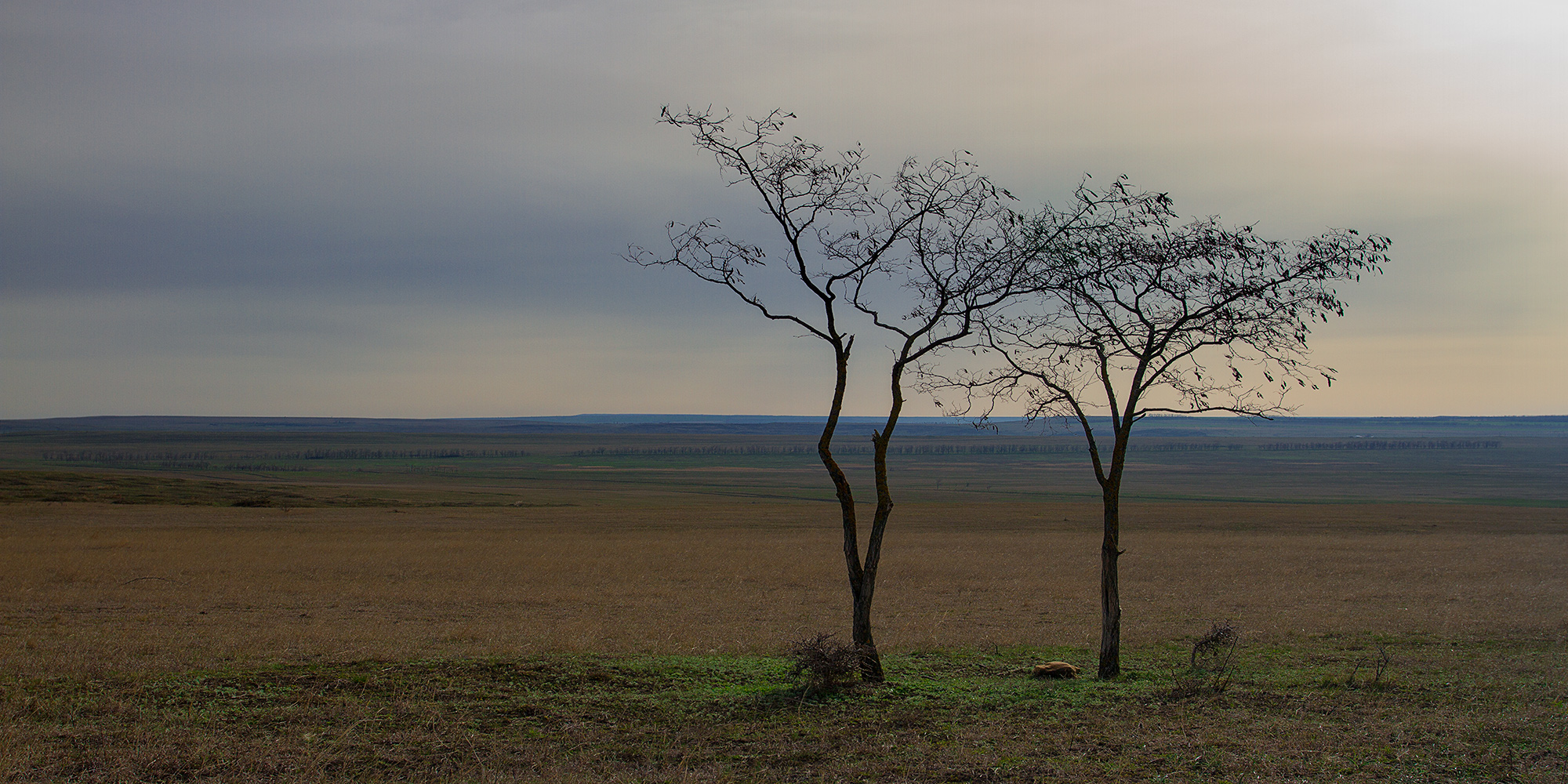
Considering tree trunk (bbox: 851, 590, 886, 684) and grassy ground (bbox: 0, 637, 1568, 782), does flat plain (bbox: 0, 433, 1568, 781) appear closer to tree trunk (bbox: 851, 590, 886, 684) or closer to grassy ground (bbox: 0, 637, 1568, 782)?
grassy ground (bbox: 0, 637, 1568, 782)

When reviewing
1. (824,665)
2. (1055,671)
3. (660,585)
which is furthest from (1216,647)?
(660,585)

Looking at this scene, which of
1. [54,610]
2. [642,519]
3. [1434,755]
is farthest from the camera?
[642,519]

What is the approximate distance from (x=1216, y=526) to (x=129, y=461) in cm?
19639

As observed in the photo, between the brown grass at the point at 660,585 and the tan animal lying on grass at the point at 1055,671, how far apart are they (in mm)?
3929

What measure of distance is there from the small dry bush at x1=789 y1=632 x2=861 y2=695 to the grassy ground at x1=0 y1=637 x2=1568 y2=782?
14 centimetres

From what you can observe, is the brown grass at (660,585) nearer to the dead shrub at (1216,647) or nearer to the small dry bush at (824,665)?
the dead shrub at (1216,647)

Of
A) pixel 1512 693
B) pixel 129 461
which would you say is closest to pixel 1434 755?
pixel 1512 693

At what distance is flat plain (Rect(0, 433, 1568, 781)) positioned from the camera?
880cm

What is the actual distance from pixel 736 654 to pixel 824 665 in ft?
16.0

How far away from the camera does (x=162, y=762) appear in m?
8.29

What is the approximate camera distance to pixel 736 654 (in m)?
15.9

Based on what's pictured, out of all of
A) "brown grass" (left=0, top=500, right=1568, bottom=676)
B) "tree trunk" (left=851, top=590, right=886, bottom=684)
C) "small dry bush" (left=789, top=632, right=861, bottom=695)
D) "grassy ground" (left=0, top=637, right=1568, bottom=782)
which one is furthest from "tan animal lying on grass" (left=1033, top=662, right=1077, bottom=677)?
"brown grass" (left=0, top=500, right=1568, bottom=676)

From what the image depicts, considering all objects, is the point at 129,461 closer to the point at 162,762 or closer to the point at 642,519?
the point at 642,519

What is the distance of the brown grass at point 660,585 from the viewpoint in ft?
59.1
